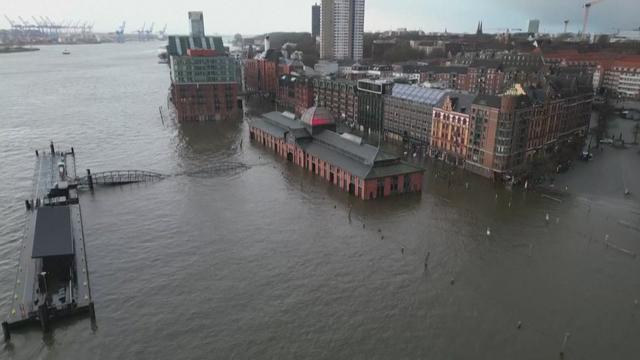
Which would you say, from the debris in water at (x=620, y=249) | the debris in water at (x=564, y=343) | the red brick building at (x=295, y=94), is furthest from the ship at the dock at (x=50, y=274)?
the red brick building at (x=295, y=94)

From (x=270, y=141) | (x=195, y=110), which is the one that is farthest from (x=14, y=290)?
(x=195, y=110)

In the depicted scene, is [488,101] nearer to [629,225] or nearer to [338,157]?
[338,157]

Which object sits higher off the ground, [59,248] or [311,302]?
[59,248]

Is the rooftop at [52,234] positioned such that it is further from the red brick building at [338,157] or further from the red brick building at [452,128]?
the red brick building at [452,128]

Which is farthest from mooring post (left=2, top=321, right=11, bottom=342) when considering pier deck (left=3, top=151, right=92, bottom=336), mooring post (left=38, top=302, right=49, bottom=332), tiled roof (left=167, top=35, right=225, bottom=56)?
tiled roof (left=167, top=35, right=225, bottom=56)

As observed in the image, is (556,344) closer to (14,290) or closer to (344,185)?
(344,185)

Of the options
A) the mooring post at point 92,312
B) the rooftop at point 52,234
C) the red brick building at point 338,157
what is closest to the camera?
the mooring post at point 92,312
